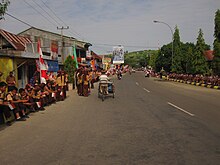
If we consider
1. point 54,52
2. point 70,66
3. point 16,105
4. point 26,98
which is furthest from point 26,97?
point 54,52

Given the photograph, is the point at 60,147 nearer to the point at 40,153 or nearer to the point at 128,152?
the point at 40,153

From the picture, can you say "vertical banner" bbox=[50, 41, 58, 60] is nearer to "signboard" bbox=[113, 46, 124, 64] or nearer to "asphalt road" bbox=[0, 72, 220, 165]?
"asphalt road" bbox=[0, 72, 220, 165]

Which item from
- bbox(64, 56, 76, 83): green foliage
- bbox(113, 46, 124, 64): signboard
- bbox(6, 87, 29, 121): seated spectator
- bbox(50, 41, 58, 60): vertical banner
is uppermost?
bbox(113, 46, 124, 64): signboard

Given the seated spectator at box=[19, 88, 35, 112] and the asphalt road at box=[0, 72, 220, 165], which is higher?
the seated spectator at box=[19, 88, 35, 112]

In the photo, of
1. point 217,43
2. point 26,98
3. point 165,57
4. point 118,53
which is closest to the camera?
point 26,98

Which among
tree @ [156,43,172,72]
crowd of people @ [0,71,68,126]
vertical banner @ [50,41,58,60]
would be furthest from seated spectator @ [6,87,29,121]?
tree @ [156,43,172,72]

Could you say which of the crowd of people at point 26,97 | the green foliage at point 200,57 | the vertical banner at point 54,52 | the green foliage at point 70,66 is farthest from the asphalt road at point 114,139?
the green foliage at point 200,57

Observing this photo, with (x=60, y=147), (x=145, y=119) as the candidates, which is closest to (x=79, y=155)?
(x=60, y=147)

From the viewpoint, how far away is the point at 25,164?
15.4 feet

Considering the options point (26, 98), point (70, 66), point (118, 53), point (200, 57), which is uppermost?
point (118, 53)

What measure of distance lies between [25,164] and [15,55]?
9.93m

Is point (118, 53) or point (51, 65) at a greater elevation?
point (118, 53)

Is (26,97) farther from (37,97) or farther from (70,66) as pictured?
(70,66)

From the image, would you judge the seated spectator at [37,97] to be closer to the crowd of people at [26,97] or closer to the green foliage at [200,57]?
the crowd of people at [26,97]
